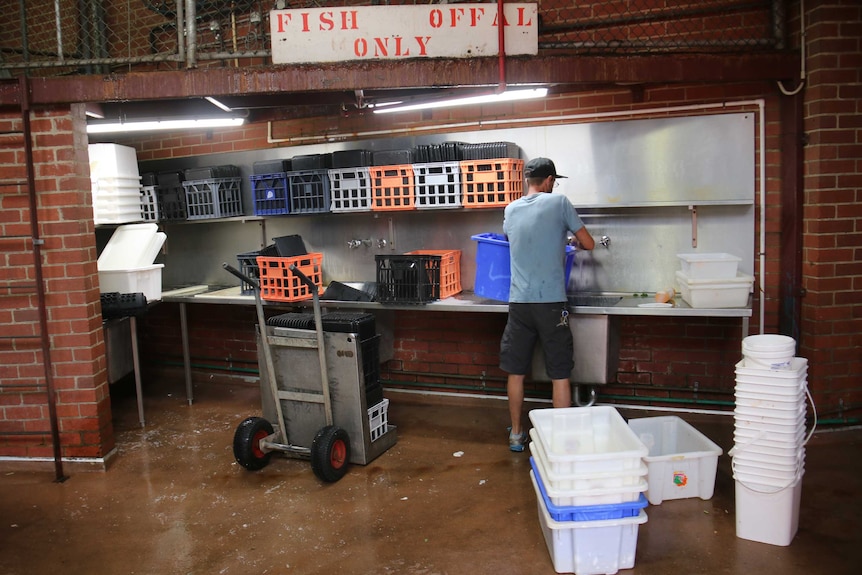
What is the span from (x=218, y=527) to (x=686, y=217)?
12.1 ft

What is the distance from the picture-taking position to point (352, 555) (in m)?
3.27

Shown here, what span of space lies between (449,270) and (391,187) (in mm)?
776

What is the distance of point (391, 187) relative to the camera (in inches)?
203

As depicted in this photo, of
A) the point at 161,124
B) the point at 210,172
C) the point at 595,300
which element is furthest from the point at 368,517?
the point at 210,172

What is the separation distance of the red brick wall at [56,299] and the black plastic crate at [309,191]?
1551 mm

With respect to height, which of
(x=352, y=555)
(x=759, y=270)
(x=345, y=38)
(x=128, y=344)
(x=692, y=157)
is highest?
(x=345, y=38)

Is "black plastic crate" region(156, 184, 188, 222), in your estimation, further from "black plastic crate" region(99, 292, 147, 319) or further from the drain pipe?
the drain pipe

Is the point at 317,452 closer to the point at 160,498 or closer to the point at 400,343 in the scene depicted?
A: the point at 160,498

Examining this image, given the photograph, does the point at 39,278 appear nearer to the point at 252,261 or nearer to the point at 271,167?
the point at 252,261

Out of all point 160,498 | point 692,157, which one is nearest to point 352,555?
point 160,498

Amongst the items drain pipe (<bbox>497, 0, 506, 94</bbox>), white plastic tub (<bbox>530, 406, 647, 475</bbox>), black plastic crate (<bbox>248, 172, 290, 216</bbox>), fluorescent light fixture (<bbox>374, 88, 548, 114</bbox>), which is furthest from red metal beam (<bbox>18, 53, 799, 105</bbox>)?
white plastic tub (<bbox>530, 406, 647, 475</bbox>)

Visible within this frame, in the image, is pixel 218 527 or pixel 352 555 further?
pixel 218 527

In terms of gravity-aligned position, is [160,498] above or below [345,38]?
below

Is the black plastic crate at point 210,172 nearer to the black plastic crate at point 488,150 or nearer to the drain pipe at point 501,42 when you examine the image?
the black plastic crate at point 488,150
